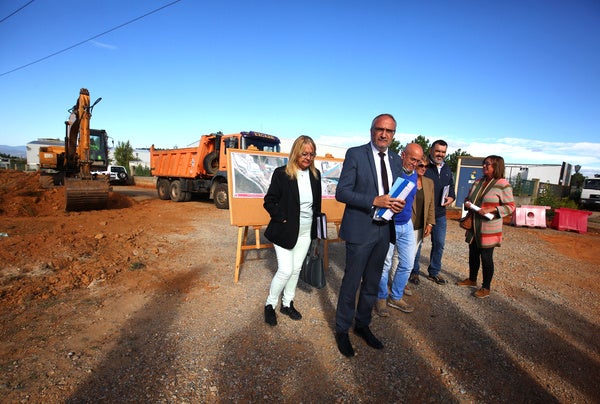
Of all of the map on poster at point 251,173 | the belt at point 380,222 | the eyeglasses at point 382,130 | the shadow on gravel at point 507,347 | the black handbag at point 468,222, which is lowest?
the shadow on gravel at point 507,347

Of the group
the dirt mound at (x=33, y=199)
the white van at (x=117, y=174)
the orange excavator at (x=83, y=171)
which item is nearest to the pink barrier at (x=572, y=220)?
the orange excavator at (x=83, y=171)

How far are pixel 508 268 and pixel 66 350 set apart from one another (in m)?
6.55

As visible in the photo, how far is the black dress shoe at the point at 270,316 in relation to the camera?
3.16 meters

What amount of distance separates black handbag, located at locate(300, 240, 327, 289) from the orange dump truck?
772cm

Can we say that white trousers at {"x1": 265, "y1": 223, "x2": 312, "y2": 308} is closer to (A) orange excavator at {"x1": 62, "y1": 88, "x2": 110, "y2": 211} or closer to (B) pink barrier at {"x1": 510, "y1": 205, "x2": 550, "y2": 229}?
(A) orange excavator at {"x1": 62, "y1": 88, "x2": 110, "y2": 211}

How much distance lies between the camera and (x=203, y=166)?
1255 cm

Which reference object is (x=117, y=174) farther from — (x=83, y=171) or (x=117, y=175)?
(x=83, y=171)

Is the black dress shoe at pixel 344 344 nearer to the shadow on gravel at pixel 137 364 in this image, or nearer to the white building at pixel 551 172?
the shadow on gravel at pixel 137 364

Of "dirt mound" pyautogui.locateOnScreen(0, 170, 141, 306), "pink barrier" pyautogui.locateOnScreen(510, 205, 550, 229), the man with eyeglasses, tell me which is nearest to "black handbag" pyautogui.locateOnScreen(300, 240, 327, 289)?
the man with eyeglasses

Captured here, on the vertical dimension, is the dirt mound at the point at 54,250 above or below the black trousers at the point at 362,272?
below

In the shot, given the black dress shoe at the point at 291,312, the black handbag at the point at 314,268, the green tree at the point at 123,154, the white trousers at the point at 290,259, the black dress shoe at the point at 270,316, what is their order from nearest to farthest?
the white trousers at the point at 290,259
the black dress shoe at the point at 270,316
the black dress shoe at the point at 291,312
the black handbag at the point at 314,268
the green tree at the point at 123,154

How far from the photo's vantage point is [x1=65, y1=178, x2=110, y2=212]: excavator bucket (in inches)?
362

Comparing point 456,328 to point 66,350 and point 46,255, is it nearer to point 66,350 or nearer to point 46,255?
point 66,350

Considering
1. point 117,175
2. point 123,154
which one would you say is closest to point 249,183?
point 117,175
